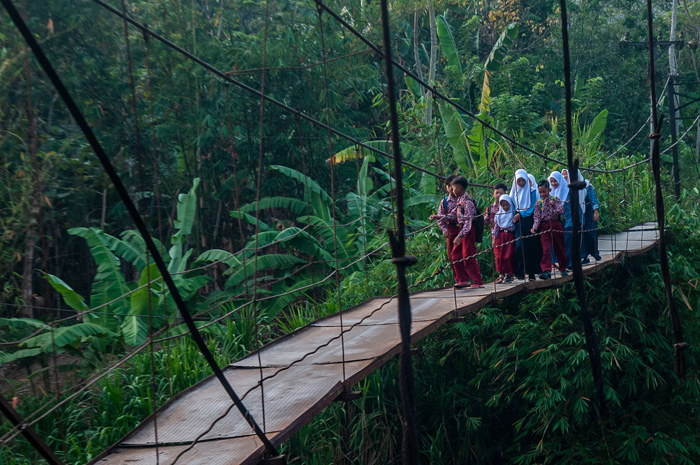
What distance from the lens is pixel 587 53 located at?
43.0ft

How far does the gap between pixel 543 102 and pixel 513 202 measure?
6.05 m

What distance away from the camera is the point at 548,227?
449cm

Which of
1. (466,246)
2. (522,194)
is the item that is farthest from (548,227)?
(466,246)

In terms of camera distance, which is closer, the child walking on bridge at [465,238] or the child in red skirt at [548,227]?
the child walking on bridge at [465,238]

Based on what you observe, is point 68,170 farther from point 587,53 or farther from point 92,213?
point 587,53

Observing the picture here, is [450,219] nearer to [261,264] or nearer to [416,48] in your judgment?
[261,264]

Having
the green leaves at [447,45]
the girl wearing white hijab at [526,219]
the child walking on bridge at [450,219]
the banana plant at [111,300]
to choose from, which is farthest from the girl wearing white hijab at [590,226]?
the green leaves at [447,45]

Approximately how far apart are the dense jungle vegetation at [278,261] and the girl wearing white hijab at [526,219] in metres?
0.62

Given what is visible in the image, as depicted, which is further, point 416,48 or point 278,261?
point 416,48

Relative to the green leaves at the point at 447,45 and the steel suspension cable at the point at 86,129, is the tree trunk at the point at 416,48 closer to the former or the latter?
the green leaves at the point at 447,45

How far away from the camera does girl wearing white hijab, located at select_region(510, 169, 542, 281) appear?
442 centimetres

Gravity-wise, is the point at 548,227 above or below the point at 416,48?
below

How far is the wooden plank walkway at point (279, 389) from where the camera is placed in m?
1.92

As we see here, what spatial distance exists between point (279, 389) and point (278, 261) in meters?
2.85
